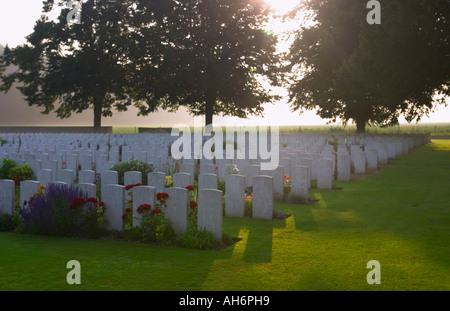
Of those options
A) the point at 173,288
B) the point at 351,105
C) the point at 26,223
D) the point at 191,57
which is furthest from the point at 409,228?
the point at 191,57

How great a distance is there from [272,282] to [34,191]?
5.02 m

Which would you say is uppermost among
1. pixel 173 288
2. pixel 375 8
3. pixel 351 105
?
pixel 375 8

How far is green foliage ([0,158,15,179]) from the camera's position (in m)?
13.1

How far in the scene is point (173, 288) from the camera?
4758 millimetres

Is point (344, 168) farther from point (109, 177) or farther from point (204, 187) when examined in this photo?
point (109, 177)

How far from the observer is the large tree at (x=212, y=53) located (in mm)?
38125

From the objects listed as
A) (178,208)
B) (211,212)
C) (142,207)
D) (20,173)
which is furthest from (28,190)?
(20,173)

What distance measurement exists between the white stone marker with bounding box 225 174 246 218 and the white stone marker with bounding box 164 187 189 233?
2089 mm

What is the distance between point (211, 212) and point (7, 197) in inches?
160

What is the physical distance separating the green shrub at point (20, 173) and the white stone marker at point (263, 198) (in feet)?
24.3

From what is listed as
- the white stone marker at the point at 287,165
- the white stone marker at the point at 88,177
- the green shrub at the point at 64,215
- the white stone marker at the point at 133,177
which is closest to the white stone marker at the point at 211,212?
the green shrub at the point at 64,215

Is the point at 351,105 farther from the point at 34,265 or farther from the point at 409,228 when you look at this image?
the point at 34,265
